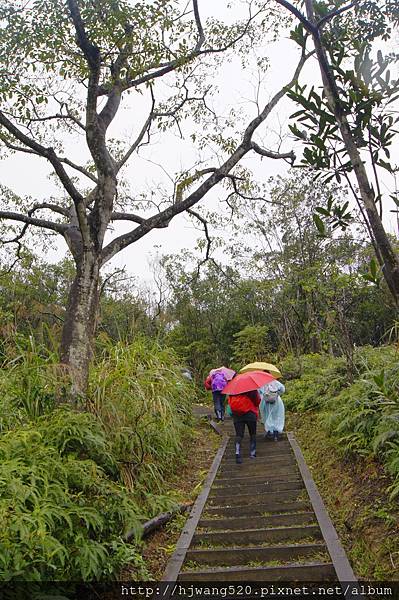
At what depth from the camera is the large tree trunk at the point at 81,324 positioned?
233 inches

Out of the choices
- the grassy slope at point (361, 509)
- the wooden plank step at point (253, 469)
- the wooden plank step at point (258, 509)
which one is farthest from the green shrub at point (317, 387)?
the wooden plank step at point (258, 509)

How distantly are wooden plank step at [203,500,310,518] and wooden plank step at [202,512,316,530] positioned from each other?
29cm

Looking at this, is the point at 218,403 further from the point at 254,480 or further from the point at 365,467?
the point at 365,467

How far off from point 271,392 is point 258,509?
3.54 meters

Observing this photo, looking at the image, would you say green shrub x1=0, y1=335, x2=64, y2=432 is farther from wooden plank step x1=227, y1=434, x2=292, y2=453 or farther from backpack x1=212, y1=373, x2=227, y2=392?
backpack x1=212, y1=373, x2=227, y2=392

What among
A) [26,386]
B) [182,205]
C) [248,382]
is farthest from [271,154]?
[26,386]

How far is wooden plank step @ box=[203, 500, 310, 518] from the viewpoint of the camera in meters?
5.42

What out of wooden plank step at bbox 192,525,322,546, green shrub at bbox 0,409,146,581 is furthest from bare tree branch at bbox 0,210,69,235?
wooden plank step at bbox 192,525,322,546

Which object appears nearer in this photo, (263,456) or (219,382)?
(263,456)

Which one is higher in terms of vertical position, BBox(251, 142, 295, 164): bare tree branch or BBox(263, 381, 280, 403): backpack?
BBox(251, 142, 295, 164): bare tree branch

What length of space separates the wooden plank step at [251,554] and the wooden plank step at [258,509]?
39.6 inches

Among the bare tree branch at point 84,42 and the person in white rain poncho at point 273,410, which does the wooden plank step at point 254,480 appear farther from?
the bare tree branch at point 84,42

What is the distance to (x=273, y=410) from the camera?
9148 mm

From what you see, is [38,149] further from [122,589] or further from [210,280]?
[210,280]
